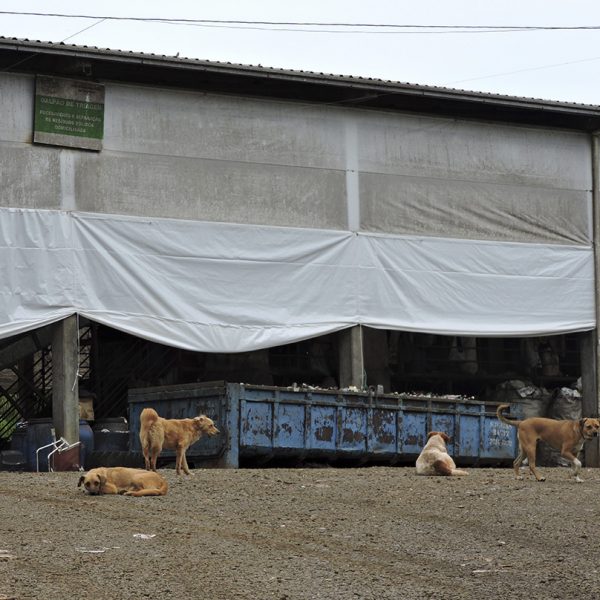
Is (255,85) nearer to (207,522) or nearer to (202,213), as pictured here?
(202,213)

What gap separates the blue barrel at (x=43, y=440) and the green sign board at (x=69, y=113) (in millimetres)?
4958

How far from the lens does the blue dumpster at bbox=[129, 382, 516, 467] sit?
22.0m

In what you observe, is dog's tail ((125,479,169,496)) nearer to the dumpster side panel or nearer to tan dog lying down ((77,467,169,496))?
tan dog lying down ((77,467,169,496))

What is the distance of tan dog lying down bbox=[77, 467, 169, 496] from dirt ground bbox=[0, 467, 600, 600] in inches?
8.6

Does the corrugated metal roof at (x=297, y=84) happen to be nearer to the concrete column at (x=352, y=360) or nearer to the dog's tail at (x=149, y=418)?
the concrete column at (x=352, y=360)

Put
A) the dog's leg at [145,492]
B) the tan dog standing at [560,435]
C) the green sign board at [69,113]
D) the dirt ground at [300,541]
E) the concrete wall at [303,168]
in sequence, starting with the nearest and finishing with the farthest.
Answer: the dirt ground at [300,541]
the dog's leg at [145,492]
the tan dog standing at [560,435]
the green sign board at [69,113]
the concrete wall at [303,168]

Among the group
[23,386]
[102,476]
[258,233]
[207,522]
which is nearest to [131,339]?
[23,386]

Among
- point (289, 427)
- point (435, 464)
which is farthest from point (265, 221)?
point (435, 464)

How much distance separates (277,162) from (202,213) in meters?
1.89

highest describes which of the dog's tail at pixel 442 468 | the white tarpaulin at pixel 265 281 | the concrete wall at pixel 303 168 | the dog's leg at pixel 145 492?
the concrete wall at pixel 303 168

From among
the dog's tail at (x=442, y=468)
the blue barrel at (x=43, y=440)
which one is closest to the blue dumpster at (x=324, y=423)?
the blue barrel at (x=43, y=440)

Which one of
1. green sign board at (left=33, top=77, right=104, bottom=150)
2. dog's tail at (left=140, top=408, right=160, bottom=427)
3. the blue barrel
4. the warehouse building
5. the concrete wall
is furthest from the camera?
the concrete wall

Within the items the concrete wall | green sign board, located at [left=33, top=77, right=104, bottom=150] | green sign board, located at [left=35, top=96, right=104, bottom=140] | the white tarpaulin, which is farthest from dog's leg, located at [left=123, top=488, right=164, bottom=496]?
green sign board, located at [left=35, top=96, right=104, bottom=140]

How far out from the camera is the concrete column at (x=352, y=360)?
25969 millimetres
